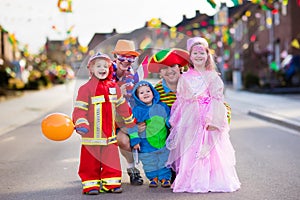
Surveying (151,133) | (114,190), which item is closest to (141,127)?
(151,133)

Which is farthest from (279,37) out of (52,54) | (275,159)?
(52,54)

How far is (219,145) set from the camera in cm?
675

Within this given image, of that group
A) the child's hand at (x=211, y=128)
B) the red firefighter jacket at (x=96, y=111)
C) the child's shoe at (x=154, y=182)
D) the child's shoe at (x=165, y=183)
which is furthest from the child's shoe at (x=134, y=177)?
the child's hand at (x=211, y=128)

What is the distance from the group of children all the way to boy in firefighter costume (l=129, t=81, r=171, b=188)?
11 millimetres

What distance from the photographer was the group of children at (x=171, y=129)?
6641 millimetres

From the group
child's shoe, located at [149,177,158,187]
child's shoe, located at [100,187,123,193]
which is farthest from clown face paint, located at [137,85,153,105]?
child's shoe, located at [100,187,123,193]

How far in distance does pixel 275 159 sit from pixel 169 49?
3331 mm

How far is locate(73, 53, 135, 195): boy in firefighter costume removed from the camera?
662 cm

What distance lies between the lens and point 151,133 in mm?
6883

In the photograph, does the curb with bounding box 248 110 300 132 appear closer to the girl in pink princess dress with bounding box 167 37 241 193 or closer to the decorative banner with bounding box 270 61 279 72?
the girl in pink princess dress with bounding box 167 37 241 193

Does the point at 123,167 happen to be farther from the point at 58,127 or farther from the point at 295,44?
the point at 295,44

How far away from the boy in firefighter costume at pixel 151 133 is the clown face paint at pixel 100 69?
46cm

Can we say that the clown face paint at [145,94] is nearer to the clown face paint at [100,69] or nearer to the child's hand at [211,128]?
the clown face paint at [100,69]

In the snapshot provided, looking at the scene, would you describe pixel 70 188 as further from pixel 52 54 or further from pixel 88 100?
pixel 52 54
